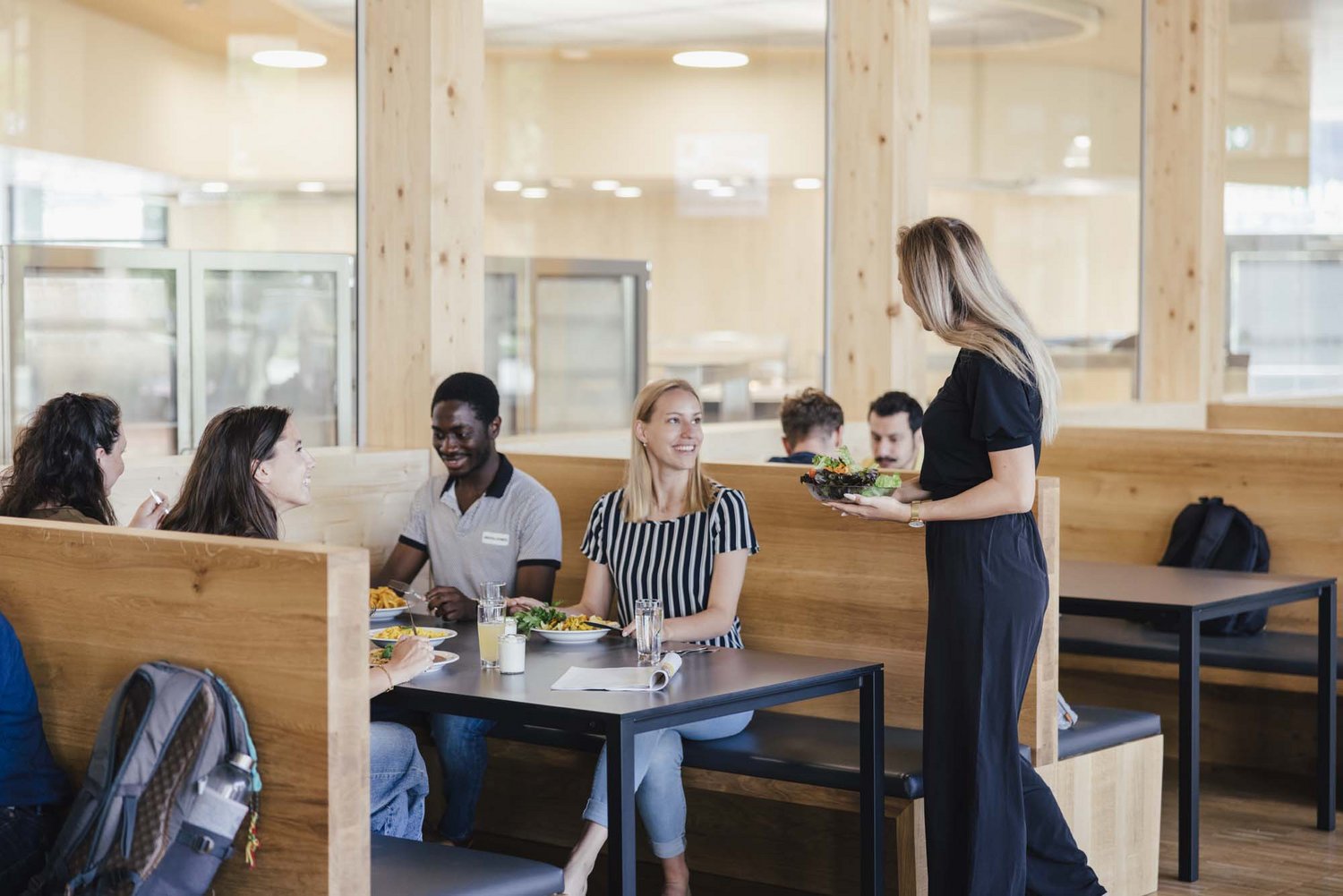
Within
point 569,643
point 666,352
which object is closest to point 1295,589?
point 569,643

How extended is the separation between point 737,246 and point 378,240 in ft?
6.61

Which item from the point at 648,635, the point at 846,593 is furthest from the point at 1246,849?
the point at 648,635

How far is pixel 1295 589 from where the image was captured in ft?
14.4

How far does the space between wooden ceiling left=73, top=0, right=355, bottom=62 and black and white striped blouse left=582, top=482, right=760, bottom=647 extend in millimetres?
1988

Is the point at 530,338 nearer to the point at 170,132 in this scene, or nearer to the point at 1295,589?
the point at 170,132

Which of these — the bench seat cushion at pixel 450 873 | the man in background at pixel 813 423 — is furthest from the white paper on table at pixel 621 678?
the man in background at pixel 813 423

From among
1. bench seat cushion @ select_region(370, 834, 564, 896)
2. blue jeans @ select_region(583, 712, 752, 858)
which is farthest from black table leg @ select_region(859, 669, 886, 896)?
bench seat cushion @ select_region(370, 834, 564, 896)

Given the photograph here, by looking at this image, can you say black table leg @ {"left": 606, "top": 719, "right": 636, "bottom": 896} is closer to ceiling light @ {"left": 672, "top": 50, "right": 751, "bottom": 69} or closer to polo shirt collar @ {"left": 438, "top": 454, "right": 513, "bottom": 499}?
polo shirt collar @ {"left": 438, "top": 454, "right": 513, "bottom": 499}

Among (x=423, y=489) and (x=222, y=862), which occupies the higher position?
(x=423, y=489)

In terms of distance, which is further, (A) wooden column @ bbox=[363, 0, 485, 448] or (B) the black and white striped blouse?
(A) wooden column @ bbox=[363, 0, 485, 448]

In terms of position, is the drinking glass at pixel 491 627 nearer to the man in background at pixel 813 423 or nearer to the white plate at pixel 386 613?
the white plate at pixel 386 613

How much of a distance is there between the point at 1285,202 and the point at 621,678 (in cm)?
638

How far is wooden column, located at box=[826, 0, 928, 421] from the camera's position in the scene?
5988mm

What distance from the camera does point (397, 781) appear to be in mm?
3330
